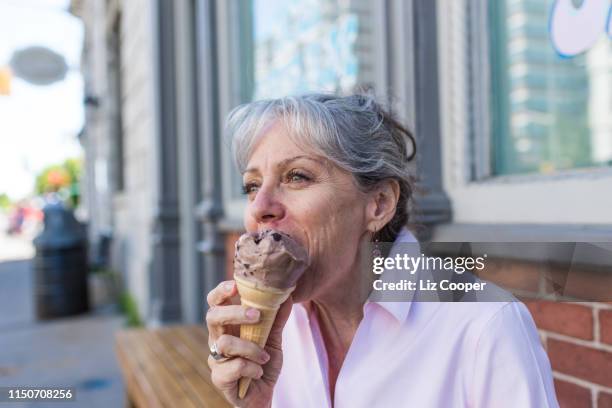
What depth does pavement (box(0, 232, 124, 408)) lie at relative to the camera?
425 cm

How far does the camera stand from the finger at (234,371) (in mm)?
982

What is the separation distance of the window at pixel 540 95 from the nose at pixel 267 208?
1226mm

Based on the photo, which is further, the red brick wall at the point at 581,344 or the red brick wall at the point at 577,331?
the red brick wall at the point at 581,344

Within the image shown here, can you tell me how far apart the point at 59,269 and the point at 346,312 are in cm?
632

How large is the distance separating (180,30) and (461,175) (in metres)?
3.91

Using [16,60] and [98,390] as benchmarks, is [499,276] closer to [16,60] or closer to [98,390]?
[98,390]

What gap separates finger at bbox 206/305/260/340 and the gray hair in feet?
1.24

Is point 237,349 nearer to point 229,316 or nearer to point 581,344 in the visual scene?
point 229,316

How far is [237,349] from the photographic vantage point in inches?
38.2

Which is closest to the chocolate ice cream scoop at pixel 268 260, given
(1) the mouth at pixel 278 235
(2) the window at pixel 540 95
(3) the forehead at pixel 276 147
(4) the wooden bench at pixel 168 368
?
(1) the mouth at pixel 278 235

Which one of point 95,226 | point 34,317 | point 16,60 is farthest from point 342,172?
point 95,226

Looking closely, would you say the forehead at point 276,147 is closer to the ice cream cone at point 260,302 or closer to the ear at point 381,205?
the ear at point 381,205

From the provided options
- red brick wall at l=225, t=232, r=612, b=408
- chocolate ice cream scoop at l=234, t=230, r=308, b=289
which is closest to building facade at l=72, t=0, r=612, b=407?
red brick wall at l=225, t=232, r=612, b=408

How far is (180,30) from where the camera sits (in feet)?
17.3
